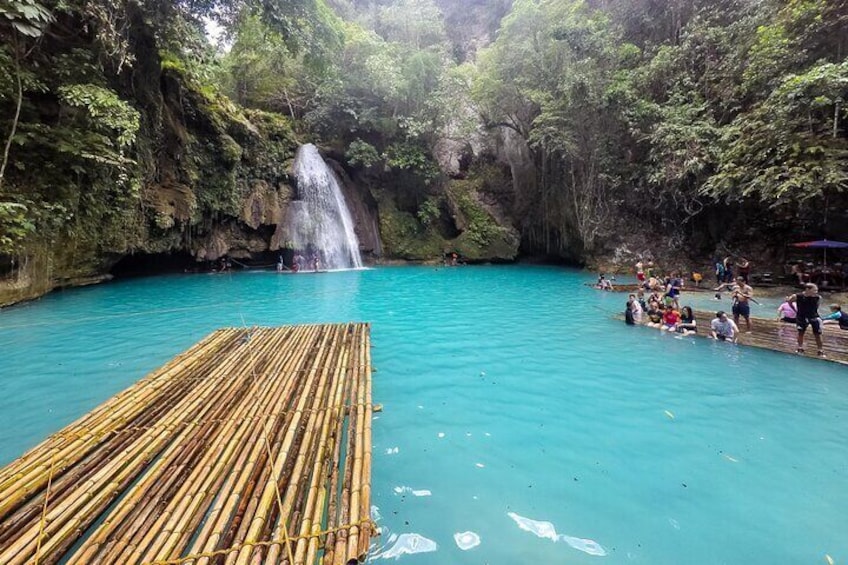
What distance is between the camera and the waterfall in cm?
2242

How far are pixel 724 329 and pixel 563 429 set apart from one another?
18.5 feet

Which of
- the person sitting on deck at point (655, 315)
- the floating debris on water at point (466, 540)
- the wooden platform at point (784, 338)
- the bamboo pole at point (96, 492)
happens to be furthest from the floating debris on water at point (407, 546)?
the person sitting on deck at point (655, 315)

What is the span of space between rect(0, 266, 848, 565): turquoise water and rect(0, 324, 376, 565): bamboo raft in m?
0.57

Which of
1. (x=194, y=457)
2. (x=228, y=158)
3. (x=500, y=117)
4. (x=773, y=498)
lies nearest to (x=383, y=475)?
(x=194, y=457)

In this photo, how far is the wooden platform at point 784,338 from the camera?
6906mm

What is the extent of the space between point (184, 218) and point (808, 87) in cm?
2144

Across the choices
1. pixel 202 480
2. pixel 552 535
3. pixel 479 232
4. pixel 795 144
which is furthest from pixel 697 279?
pixel 202 480

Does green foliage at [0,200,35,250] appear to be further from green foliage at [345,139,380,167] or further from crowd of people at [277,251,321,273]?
green foliage at [345,139,380,167]

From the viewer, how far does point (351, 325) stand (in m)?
7.66

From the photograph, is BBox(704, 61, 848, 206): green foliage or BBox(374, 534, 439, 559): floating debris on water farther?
BBox(704, 61, 848, 206): green foliage

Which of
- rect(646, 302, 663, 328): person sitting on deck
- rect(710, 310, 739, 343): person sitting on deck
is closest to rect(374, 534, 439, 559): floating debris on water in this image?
rect(710, 310, 739, 343): person sitting on deck

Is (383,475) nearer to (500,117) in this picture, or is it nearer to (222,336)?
(222,336)

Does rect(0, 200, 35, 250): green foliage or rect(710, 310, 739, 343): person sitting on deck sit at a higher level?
rect(0, 200, 35, 250): green foliage

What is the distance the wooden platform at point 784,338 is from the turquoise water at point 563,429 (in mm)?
511
